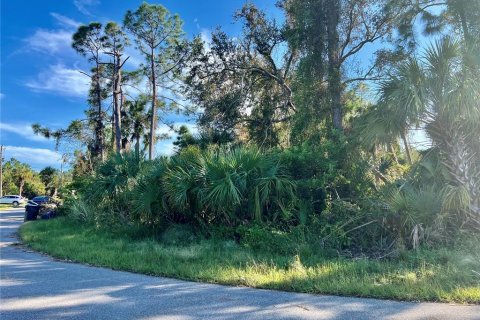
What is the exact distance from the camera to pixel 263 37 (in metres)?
18.5

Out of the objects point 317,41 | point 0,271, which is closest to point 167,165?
point 0,271

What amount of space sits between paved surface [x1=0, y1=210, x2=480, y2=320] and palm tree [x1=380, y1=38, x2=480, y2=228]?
4.48 metres

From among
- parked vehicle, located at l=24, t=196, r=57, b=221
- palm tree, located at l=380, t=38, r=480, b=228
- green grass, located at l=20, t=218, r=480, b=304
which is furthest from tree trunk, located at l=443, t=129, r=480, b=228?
parked vehicle, located at l=24, t=196, r=57, b=221

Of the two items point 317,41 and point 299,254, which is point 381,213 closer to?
point 299,254

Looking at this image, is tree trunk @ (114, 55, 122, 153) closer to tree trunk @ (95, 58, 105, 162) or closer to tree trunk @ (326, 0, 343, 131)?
tree trunk @ (95, 58, 105, 162)

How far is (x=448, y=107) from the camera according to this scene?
8.05 m

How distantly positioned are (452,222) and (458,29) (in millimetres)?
8987

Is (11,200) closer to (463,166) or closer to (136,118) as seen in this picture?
(136,118)

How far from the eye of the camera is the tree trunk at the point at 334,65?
47.6 feet

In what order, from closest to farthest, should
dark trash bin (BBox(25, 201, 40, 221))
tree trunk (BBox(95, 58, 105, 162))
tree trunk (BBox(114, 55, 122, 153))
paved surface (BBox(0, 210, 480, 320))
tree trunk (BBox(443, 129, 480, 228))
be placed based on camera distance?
1. paved surface (BBox(0, 210, 480, 320))
2. tree trunk (BBox(443, 129, 480, 228))
3. dark trash bin (BBox(25, 201, 40, 221))
4. tree trunk (BBox(114, 55, 122, 153))
5. tree trunk (BBox(95, 58, 105, 162))

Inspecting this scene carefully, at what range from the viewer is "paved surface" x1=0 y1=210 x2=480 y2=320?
4348 mm

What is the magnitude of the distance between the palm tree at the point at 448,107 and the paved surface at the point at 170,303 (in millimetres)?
4476

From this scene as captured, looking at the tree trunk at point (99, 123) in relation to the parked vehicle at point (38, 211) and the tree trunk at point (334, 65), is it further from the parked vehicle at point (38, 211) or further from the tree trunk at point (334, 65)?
the tree trunk at point (334, 65)

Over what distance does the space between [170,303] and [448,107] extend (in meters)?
6.76
